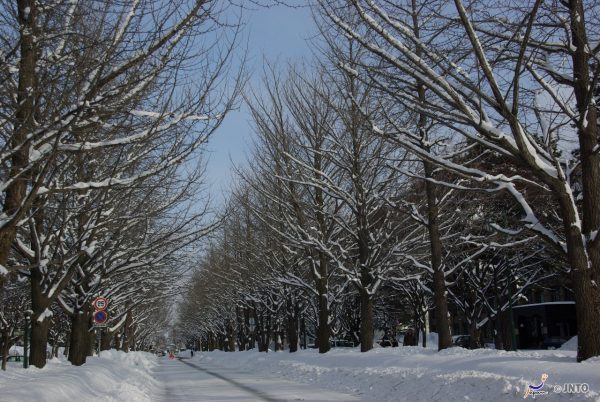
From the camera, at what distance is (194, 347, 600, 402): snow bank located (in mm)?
8305

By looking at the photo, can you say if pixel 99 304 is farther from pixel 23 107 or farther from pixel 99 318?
pixel 23 107

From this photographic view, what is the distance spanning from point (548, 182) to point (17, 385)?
27.7 ft

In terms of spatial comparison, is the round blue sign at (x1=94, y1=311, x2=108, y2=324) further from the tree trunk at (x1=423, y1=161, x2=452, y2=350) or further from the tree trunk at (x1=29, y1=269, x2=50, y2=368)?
the tree trunk at (x1=423, y1=161, x2=452, y2=350)

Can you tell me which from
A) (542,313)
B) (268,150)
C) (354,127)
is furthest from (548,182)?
(542,313)

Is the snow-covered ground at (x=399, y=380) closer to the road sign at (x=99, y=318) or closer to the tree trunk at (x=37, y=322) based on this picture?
the tree trunk at (x=37, y=322)

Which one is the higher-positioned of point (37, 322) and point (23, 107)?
point (23, 107)

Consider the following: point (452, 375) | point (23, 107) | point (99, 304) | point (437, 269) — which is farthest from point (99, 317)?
point (23, 107)

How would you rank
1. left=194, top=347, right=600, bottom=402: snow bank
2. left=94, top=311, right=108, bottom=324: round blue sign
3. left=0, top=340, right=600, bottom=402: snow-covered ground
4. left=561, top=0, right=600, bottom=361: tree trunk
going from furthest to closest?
left=94, top=311, right=108, bottom=324: round blue sign
left=561, top=0, right=600, bottom=361: tree trunk
left=194, top=347, right=600, bottom=402: snow bank
left=0, top=340, right=600, bottom=402: snow-covered ground

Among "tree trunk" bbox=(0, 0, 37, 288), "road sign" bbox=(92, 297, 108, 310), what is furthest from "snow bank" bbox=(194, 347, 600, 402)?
"tree trunk" bbox=(0, 0, 37, 288)

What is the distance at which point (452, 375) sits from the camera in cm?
1051

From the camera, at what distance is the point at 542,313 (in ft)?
142

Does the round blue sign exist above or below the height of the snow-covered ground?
above

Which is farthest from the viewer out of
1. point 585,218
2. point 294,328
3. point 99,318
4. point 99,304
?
point 294,328

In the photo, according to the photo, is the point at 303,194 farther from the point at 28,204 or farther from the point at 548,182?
the point at 28,204
